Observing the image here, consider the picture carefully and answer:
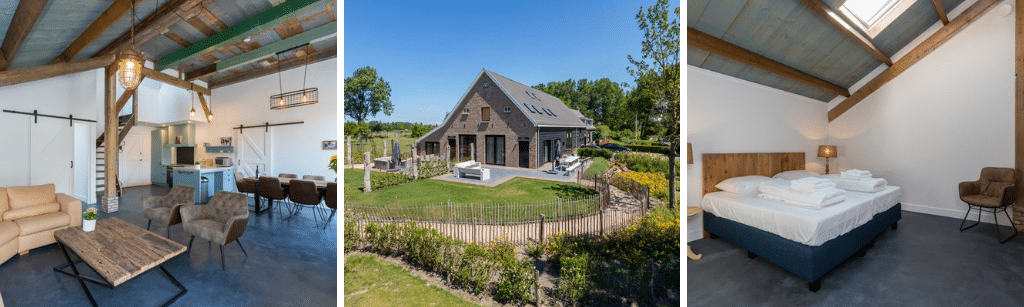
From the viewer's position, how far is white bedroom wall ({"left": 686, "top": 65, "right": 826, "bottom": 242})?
8.05 ft

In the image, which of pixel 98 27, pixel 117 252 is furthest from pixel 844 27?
pixel 98 27

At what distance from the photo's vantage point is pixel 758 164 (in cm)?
288

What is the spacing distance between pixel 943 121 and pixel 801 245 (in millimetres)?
2058

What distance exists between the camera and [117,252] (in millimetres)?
2598

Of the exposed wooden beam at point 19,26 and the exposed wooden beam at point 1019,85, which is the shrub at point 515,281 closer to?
the exposed wooden beam at point 1019,85

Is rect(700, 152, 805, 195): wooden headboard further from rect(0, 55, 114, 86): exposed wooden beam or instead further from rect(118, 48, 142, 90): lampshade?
rect(0, 55, 114, 86): exposed wooden beam

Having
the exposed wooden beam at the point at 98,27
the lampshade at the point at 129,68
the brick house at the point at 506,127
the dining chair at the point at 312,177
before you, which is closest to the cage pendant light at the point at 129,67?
the lampshade at the point at 129,68

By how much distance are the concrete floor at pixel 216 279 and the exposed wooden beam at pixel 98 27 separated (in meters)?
2.69

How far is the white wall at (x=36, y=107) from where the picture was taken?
15.6 ft

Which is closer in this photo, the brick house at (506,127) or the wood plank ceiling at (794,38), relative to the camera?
the brick house at (506,127)

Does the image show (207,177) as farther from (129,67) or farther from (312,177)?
(129,67)

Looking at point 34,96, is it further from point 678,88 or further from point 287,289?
point 678,88

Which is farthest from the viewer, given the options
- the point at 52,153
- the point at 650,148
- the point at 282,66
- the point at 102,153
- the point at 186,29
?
the point at 102,153

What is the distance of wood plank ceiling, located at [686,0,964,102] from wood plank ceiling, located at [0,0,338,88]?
3191 millimetres
